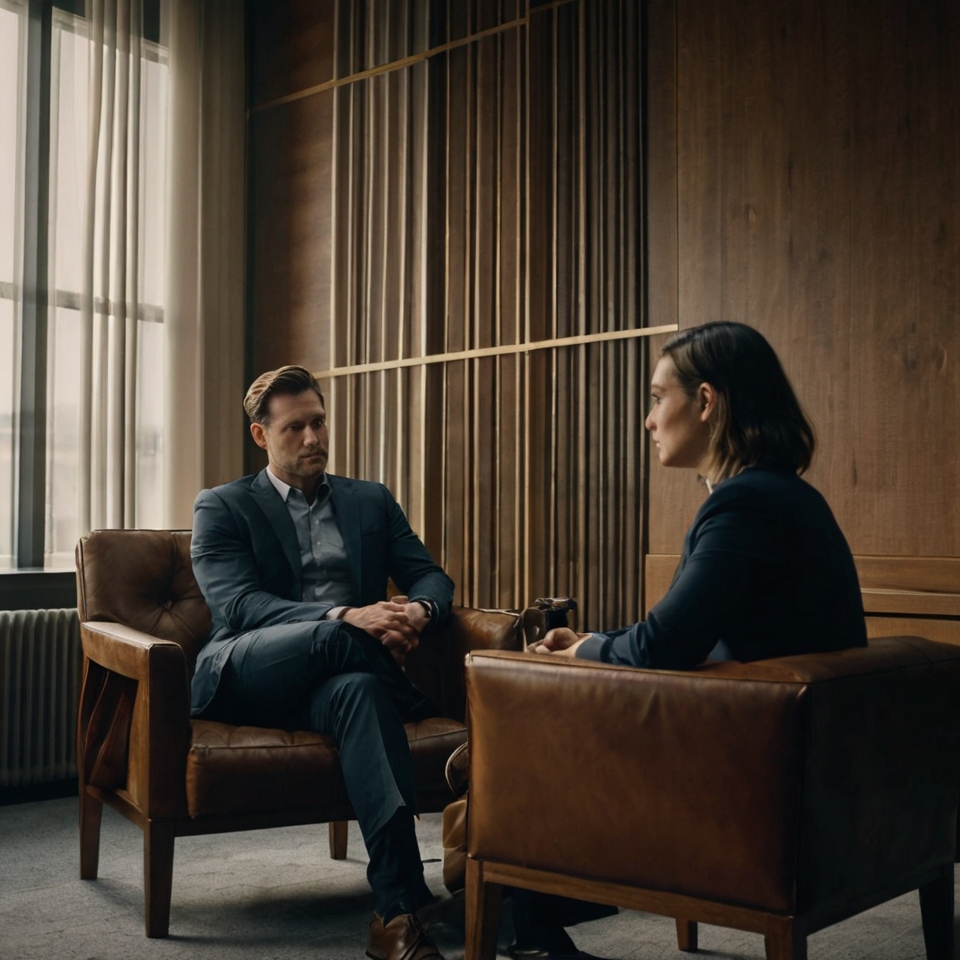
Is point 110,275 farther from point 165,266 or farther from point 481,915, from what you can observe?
point 481,915

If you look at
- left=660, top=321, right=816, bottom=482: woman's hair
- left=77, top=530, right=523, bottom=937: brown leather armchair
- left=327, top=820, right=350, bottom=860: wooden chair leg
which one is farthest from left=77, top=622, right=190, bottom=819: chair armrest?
left=660, top=321, right=816, bottom=482: woman's hair

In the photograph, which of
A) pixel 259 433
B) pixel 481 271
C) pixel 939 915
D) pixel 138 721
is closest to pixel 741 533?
pixel 939 915

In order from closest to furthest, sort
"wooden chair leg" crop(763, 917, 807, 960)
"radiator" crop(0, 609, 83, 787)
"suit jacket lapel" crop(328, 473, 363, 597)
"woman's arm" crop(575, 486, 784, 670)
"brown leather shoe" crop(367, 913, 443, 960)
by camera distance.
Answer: "wooden chair leg" crop(763, 917, 807, 960) < "woman's arm" crop(575, 486, 784, 670) < "brown leather shoe" crop(367, 913, 443, 960) < "suit jacket lapel" crop(328, 473, 363, 597) < "radiator" crop(0, 609, 83, 787)

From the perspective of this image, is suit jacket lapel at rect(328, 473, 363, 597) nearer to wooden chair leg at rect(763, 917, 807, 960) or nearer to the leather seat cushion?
the leather seat cushion

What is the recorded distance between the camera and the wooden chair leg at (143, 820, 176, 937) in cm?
244

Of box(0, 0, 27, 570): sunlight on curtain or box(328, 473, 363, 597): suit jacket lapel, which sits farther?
box(0, 0, 27, 570): sunlight on curtain

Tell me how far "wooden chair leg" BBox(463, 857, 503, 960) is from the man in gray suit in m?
0.34

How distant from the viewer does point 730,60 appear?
2.92m

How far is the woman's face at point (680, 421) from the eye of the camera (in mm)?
1905

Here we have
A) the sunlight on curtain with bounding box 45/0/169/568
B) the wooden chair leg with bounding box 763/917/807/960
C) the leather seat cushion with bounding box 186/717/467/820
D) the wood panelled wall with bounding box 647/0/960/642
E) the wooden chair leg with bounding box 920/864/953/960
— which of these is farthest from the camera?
A: the sunlight on curtain with bounding box 45/0/169/568

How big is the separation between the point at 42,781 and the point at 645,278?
2569 mm

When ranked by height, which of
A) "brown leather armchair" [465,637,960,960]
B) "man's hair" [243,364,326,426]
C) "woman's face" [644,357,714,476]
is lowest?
"brown leather armchair" [465,637,960,960]

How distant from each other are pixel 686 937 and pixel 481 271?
219 cm

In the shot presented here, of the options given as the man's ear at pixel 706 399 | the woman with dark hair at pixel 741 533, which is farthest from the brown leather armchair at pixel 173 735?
the man's ear at pixel 706 399
